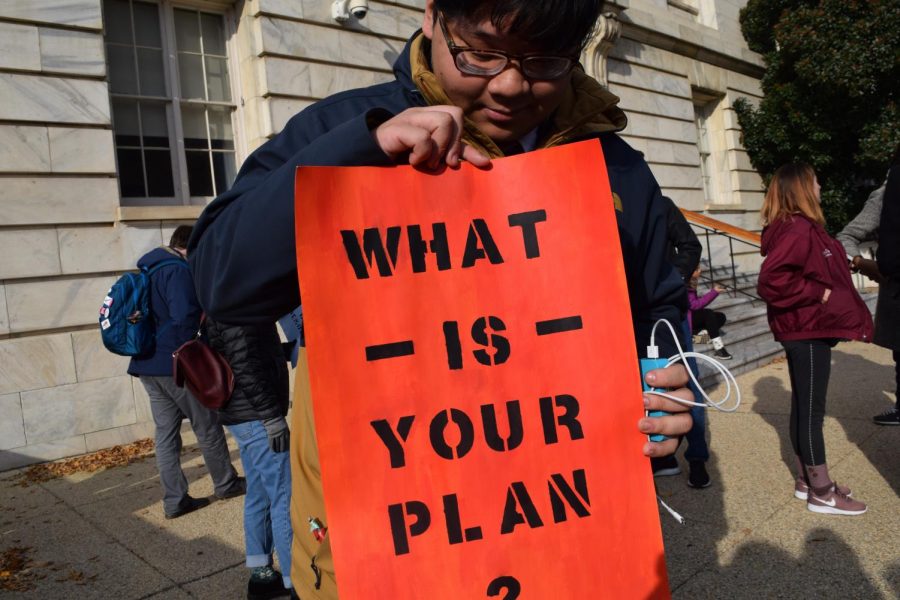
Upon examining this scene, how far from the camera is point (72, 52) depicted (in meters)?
6.68

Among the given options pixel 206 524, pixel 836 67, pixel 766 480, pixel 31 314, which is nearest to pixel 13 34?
pixel 31 314

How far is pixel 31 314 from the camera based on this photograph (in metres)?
6.45

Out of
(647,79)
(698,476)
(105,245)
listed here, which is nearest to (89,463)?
(105,245)

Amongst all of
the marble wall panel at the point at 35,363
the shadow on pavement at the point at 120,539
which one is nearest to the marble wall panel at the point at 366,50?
the marble wall panel at the point at 35,363

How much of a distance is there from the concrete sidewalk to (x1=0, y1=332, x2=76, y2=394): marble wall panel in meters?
0.85

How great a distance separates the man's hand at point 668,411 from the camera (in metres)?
1.21

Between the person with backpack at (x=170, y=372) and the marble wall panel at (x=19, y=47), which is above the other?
the marble wall panel at (x=19, y=47)

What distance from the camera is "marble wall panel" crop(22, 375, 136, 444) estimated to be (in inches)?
250

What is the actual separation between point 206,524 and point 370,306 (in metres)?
4.00

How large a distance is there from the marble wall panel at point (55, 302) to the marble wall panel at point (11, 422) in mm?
663

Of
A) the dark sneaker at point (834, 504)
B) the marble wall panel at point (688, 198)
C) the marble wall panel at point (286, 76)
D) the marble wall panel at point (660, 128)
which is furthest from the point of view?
the marble wall panel at point (688, 198)

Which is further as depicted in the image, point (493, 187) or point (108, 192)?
point (108, 192)

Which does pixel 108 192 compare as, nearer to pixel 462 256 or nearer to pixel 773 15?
pixel 462 256

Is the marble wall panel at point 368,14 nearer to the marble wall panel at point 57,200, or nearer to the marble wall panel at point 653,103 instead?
the marble wall panel at point 57,200
